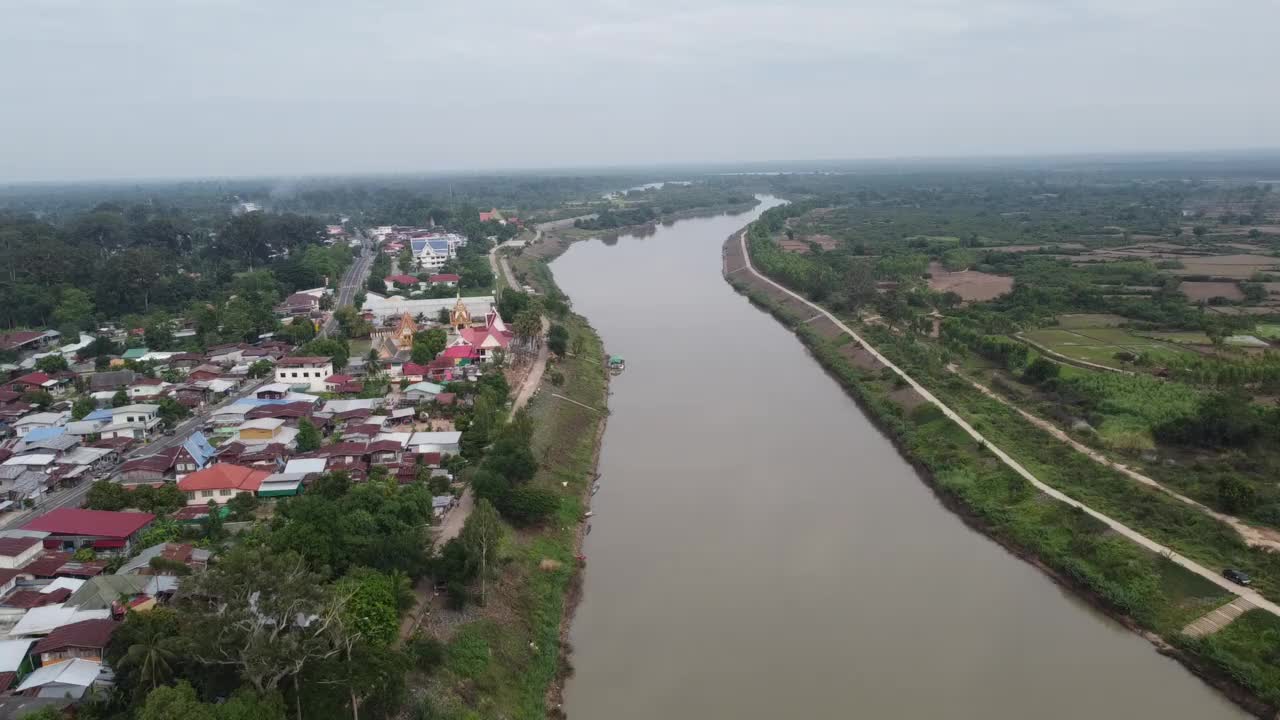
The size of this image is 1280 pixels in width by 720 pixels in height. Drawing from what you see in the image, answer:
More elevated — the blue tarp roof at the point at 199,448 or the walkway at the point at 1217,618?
the blue tarp roof at the point at 199,448

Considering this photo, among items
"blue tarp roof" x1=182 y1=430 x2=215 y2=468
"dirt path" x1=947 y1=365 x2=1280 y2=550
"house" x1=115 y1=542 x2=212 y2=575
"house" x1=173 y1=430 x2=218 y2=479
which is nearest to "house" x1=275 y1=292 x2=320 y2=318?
"blue tarp roof" x1=182 y1=430 x2=215 y2=468

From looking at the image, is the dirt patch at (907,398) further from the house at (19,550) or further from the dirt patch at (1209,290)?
the house at (19,550)

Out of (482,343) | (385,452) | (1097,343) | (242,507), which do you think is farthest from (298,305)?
(1097,343)

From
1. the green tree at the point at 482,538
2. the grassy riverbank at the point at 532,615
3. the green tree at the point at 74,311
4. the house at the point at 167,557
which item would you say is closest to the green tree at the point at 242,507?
the house at the point at 167,557

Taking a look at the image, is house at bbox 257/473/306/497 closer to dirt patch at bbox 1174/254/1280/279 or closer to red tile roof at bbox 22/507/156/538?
red tile roof at bbox 22/507/156/538

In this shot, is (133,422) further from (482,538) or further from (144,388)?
(482,538)

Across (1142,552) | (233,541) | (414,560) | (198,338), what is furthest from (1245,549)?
(198,338)
